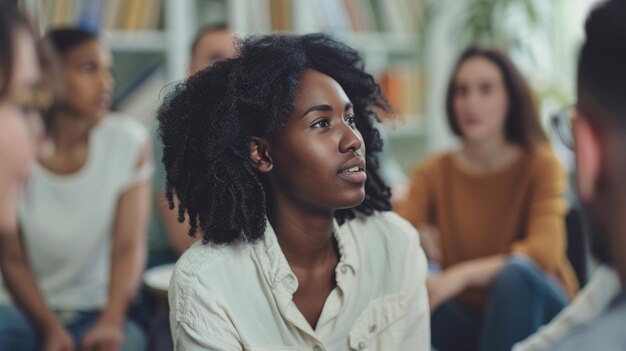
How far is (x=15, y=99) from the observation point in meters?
0.86

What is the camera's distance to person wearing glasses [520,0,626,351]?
71 centimetres

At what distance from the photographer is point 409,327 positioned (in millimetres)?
1274

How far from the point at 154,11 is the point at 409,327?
2004mm

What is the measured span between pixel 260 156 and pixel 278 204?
0.29 feet

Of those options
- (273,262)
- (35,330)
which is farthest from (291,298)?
(35,330)

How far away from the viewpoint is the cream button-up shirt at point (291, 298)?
45.1 inches

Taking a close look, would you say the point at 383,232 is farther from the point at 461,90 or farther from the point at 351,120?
the point at 461,90

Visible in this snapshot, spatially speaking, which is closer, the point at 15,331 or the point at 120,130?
the point at 15,331

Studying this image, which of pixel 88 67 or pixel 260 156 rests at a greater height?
pixel 88 67

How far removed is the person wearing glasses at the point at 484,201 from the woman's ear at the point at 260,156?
0.94 meters

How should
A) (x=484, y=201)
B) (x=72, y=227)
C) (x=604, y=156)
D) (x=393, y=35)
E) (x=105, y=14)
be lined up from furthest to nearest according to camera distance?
(x=393, y=35) → (x=105, y=14) → (x=484, y=201) → (x=72, y=227) → (x=604, y=156)

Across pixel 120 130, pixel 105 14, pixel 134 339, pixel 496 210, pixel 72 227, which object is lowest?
pixel 134 339

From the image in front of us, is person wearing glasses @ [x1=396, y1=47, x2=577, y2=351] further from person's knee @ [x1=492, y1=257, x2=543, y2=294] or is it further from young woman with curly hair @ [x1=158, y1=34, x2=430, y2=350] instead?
young woman with curly hair @ [x1=158, y1=34, x2=430, y2=350]

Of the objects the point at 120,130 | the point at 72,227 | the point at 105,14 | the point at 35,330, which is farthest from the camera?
the point at 105,14
